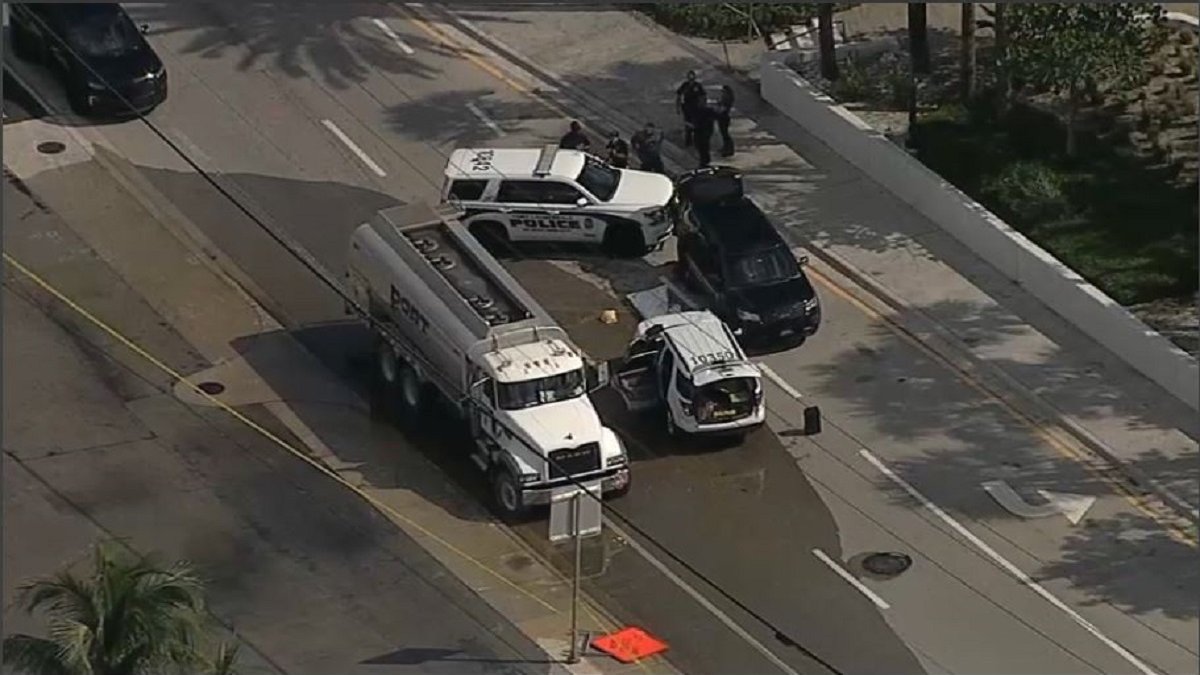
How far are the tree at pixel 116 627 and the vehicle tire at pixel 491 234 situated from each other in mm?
15210

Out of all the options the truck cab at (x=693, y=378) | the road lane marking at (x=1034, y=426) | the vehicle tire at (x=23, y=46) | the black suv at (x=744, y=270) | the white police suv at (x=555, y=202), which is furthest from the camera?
the vehicle tire at (x=23, y=46)

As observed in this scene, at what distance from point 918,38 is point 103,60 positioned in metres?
13.0

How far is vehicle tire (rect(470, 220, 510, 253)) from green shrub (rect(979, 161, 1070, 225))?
7.13 metres

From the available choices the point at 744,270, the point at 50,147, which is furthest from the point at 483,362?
the point at 50,147

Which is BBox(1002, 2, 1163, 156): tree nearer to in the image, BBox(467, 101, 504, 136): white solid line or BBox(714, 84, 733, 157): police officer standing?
BBox(714, 84, 733, 157): police officer standing

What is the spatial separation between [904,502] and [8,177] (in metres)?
15.8

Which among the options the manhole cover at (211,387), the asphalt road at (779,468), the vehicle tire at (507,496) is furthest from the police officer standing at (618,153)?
the vehicle tire at (507,496)

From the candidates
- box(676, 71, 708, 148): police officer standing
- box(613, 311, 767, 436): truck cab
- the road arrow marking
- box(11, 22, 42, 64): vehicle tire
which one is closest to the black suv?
box(613, 311, 767, 436): truck cab

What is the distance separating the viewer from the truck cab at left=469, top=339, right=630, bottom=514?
32656 mm

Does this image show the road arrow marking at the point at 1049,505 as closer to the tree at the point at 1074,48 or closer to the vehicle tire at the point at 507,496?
the vehicle tire at the point at 507,496

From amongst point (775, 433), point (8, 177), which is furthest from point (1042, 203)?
point (8, 177)

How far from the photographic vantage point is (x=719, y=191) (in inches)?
1497

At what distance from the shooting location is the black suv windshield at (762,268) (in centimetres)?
3650

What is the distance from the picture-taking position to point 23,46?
4391 cm
